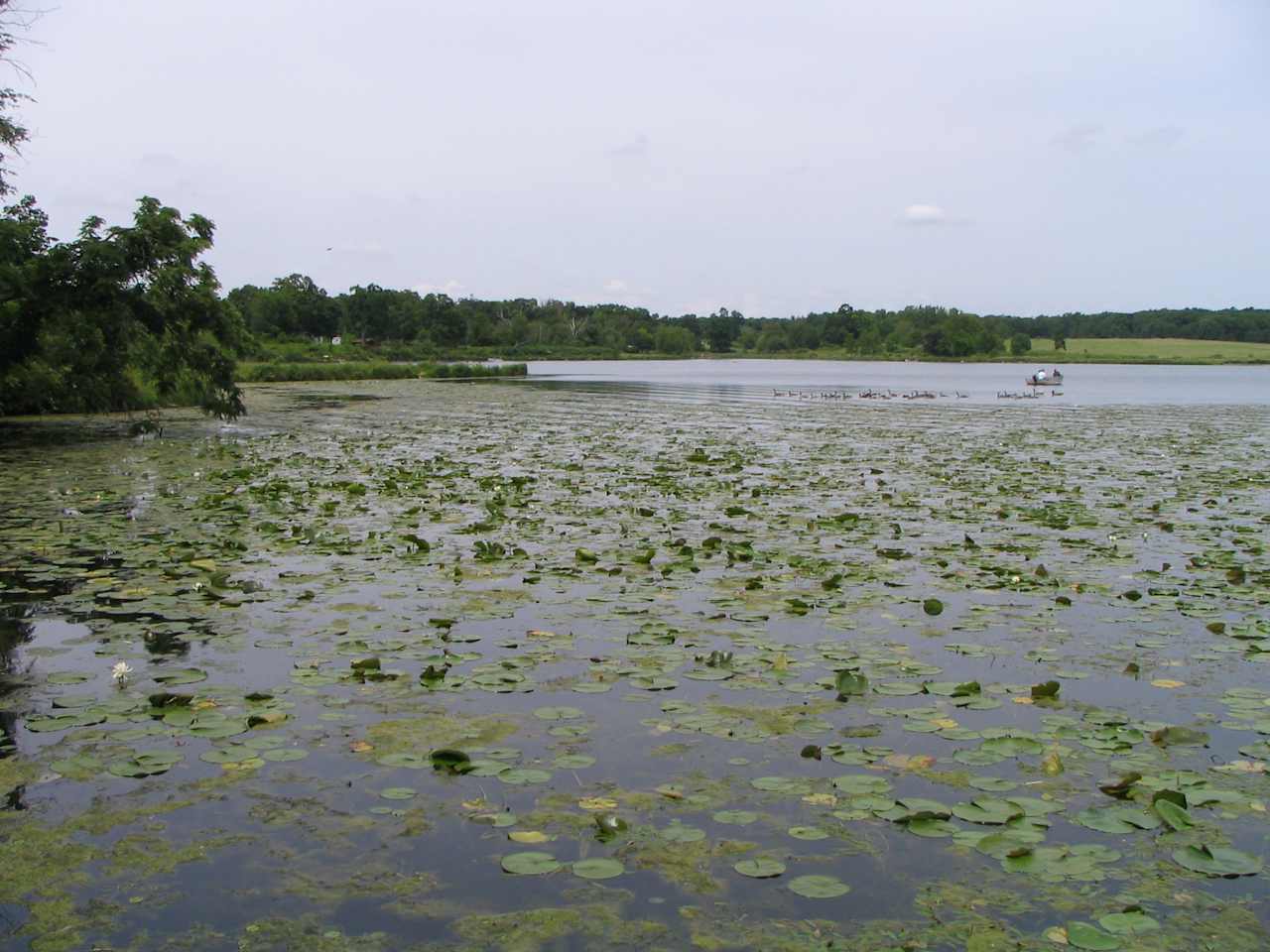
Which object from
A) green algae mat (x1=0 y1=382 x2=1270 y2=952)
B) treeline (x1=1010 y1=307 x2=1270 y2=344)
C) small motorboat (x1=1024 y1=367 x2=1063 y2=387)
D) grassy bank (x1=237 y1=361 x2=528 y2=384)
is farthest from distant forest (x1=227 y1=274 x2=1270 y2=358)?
green algae mat (x1=0 y1=382 x2=1270 y2=952)

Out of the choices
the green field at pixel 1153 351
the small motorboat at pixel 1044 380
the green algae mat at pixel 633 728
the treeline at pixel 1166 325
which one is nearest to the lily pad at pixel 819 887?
the green algae mat at pixel 633 728

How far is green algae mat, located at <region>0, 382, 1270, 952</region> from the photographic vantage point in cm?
360

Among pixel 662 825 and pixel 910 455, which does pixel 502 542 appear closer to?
pixel 662 825

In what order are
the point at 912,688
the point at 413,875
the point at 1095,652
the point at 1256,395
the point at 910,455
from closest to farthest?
the point at 413,875 < the point at 912,688 < the point at 1095,652 < the point at 910,455 < the point at 1256,395

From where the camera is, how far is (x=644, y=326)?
533ft

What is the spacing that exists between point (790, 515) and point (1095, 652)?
5.36 meters

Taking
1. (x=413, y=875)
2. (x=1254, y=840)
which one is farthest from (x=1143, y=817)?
(x=413, y=875)

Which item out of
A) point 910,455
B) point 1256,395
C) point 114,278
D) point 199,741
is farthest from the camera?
point 1256,395

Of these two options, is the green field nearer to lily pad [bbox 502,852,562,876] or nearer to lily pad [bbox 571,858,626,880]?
lily pad [bbox 571,858,626,880]

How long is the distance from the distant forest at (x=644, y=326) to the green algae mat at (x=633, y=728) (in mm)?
93425

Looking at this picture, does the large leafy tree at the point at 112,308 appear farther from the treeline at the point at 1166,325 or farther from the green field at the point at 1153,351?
the treeline at the point at 1166,325

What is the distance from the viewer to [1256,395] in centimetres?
4706

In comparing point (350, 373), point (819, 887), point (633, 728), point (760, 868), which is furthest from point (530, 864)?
point (350, 373)

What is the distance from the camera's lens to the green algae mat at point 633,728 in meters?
3.60
